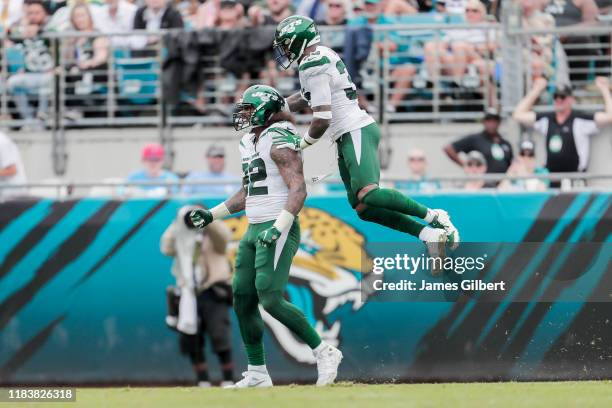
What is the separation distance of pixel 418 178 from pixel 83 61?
4686mm

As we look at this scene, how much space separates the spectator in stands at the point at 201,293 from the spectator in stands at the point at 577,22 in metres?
4.01

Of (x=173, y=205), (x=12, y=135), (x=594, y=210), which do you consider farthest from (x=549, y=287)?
(x=12, y=135)

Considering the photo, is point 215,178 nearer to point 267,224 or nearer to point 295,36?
point 267,224

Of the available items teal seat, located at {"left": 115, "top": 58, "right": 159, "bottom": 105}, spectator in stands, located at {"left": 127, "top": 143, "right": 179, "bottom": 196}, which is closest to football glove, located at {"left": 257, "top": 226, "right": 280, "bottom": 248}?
spectator in stands, located at {"left": 127, "top": 143, "right": 179, "bottom": 196}

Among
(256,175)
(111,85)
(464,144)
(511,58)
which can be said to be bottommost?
(464,144)

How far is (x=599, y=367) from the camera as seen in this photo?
44.9 feet

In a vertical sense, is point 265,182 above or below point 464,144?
above

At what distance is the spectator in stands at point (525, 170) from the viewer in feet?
46.3

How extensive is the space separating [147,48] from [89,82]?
740mm

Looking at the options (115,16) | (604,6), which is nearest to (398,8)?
(604,6)

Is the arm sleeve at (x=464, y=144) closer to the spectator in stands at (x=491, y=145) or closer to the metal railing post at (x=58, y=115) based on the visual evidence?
the spectator in stands at (x=491, y=145)

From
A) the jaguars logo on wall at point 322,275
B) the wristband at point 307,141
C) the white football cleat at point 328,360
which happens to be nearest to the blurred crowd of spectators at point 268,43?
the jaguars logo on wall at point 322,275

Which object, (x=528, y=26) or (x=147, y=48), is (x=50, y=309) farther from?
(x=528, y=26)

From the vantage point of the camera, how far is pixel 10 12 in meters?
17.0
